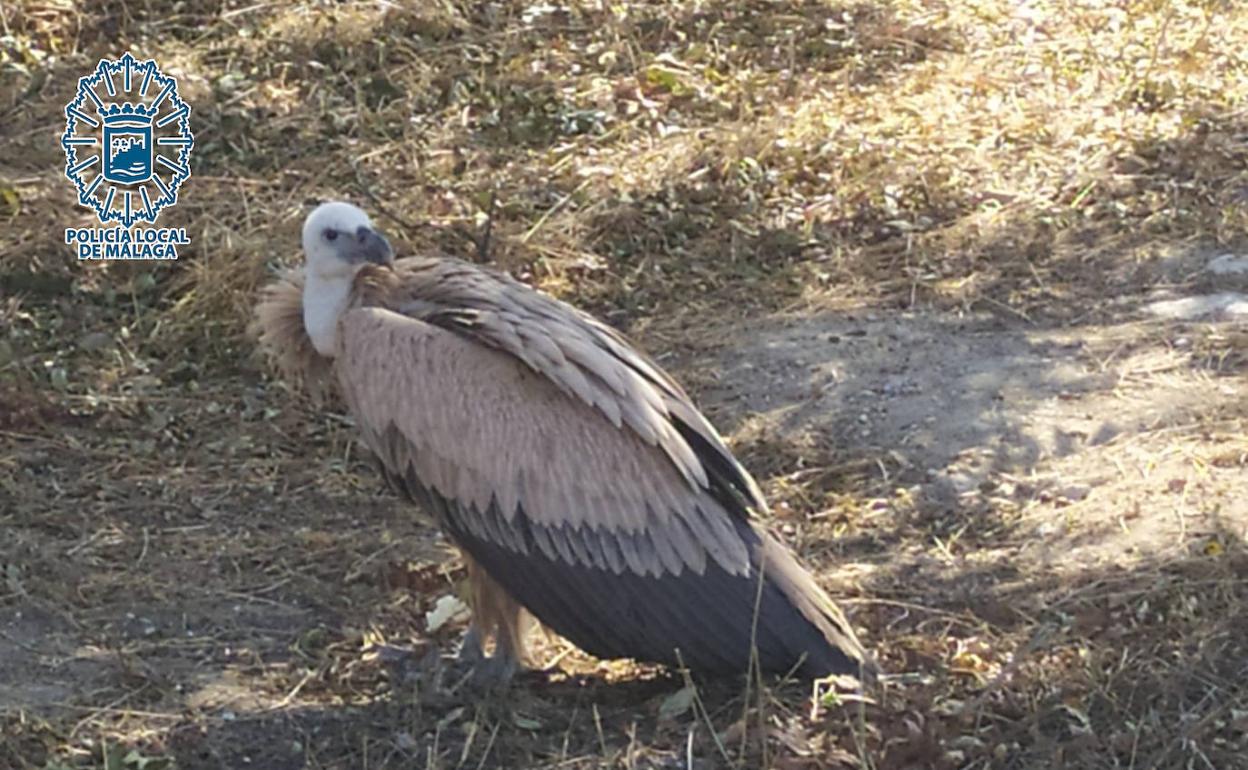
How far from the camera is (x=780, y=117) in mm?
8023

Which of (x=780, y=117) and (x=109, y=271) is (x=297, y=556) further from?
(x=780, y=117)

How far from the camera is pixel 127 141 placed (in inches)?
310

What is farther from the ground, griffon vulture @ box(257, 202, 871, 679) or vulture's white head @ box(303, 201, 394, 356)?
vulture's white head @ box(303, 201, 394, 356)

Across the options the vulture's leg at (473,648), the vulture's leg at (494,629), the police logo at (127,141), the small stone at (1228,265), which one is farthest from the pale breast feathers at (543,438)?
the police logo at (127,141)

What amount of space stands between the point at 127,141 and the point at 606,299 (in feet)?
7.64

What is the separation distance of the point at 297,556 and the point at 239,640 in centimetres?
46

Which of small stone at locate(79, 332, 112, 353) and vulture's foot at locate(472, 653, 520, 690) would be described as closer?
vulture's foot at locate(472, 653, 520, 690)

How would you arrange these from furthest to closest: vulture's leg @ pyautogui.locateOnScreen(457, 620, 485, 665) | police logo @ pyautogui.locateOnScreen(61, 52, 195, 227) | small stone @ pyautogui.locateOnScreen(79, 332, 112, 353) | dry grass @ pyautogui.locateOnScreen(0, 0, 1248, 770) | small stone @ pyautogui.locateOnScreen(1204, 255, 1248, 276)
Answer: police logo @ pyautogui.locateOnScreen(61, 52, 195, 227) → small stone @ pyautogui.locateOnScreen(1204, 255, 1248, 276) → small stone @ pyautogui.locateOnScreen(79, 332, 112, 353) → vulture's leg @ pyautogui.locateOnScreen(457, 620, 485, 665) → dry grass @ pyautogui.locateOnScreen(0, 0, 1248, 770)

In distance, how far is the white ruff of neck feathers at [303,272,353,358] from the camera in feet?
16.2

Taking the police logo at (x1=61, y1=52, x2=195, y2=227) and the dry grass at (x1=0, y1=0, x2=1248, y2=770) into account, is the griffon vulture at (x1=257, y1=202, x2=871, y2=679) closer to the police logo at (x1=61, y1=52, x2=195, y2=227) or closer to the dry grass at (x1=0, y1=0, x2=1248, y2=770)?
the dry grass at (x1=0, y1=0, x2=1248, y2=770)

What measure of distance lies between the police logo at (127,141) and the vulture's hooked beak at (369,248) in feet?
8.33

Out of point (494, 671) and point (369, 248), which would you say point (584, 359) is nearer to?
point (369, 248)

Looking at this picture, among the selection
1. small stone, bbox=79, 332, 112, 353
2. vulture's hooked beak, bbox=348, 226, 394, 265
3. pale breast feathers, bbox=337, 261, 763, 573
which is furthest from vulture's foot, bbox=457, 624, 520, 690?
small stone, bbox=79, 332, 112, 353

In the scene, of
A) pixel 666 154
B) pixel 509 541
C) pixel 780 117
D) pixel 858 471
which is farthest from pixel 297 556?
pixel 780 117
